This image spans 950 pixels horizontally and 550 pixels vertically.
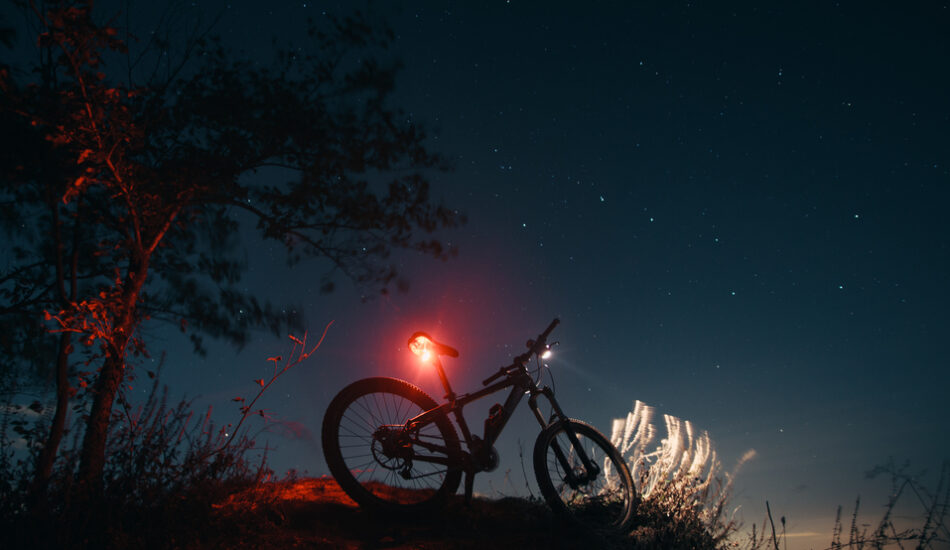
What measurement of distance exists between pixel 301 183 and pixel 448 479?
4564 mm

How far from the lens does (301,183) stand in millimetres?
7285

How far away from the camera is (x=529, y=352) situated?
5.27 m

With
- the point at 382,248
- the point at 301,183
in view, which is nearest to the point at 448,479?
the point at 382,248

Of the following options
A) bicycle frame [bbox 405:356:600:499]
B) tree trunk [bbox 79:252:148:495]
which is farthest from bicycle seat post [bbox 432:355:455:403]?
tree trunk [bbox 79:252:148:495]

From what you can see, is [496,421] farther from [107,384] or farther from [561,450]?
[107,384]

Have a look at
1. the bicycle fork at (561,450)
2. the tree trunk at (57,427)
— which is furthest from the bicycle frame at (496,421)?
the tree trunk at (57,427)

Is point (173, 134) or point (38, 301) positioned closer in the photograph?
point (38, 301)

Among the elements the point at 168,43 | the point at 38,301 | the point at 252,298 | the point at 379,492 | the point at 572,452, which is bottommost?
the point at 379,492

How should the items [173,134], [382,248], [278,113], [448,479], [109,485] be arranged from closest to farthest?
[109,485], [448,479], [173,134], [278,113], [382,248]

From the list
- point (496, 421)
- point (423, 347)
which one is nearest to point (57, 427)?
point (423, 347)

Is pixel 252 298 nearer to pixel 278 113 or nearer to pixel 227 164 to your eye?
pixel 227 164

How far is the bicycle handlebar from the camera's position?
521 centimetres

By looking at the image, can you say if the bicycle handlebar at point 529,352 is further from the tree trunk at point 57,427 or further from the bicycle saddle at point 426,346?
the tree trunk at point 57,427

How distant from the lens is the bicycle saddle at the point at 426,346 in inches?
203
